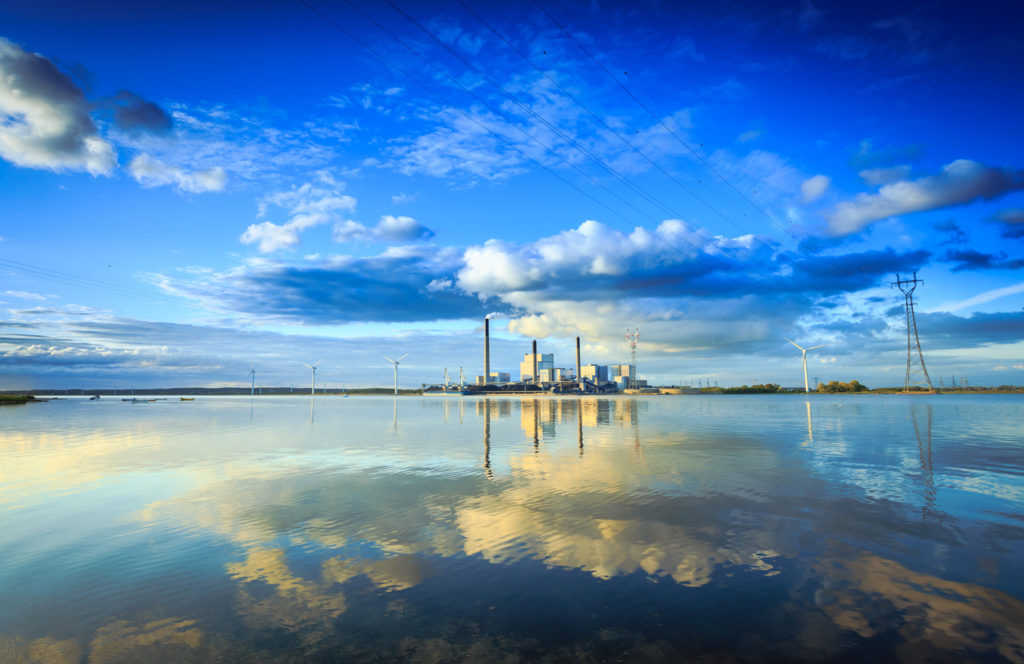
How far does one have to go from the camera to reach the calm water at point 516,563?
26.0 ft

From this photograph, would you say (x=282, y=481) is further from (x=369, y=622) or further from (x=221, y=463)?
(x=369, y=622)

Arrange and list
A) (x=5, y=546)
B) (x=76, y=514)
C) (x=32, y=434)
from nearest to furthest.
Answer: (x=5, y=546) → (x=76, y=514) → (x=32, y=434)

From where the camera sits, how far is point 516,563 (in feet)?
37.3

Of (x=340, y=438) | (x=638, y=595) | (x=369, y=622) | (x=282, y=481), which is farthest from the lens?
(x=340, y=438)

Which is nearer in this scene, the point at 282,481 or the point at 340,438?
the point at 282,481

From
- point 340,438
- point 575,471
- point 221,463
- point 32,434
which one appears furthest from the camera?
point 32,434

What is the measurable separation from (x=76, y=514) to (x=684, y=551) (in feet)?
62.3

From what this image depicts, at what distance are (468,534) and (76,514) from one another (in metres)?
13.4

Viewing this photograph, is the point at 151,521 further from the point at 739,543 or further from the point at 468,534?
the point at 739,543

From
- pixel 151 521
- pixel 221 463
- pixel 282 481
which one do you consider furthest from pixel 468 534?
pixel 221 463

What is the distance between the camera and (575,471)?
23453mm

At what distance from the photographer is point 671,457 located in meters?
27.9

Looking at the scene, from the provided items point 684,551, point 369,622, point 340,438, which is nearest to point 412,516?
point 369,622

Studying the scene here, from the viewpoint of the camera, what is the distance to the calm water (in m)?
7.92
